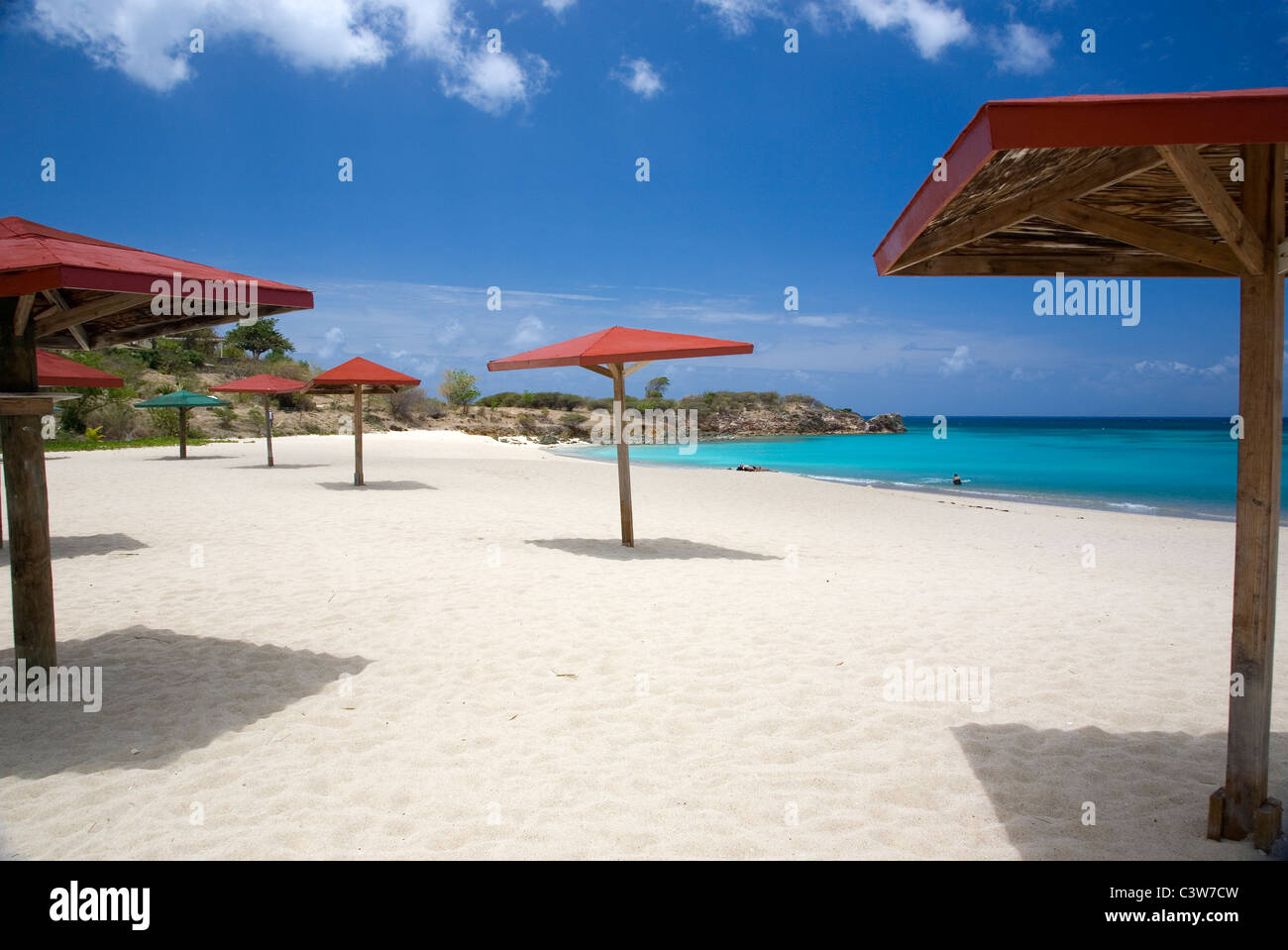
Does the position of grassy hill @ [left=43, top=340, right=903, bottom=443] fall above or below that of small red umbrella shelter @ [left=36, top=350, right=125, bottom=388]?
above

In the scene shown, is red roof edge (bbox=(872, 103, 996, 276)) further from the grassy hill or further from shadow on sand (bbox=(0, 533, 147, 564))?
the grassy hill

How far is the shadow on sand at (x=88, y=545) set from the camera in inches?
291

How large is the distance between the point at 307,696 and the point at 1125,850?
149 inches

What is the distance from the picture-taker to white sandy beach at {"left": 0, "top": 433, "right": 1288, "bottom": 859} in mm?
2695

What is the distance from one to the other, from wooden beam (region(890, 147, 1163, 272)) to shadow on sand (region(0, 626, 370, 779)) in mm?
3896

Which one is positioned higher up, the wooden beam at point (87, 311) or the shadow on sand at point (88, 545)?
the wooden beam at point (87, 311)

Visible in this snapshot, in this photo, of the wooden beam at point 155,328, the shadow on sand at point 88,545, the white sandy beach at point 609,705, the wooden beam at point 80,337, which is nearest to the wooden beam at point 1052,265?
the white sandy beach at point 609,705

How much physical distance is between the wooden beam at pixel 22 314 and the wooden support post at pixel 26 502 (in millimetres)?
11

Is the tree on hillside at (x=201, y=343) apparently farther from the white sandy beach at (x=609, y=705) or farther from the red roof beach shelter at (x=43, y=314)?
the red roof beach shelter at (x=43, y=314)

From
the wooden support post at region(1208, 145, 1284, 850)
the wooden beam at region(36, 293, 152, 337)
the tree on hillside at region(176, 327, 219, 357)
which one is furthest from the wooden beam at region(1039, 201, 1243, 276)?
the tree on hillside at region(176, 327, 219, 357)

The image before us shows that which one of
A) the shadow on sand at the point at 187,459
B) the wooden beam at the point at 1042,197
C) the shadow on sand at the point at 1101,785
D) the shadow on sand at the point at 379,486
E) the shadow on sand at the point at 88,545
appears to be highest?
the wooden beam at the point at 1042,197
